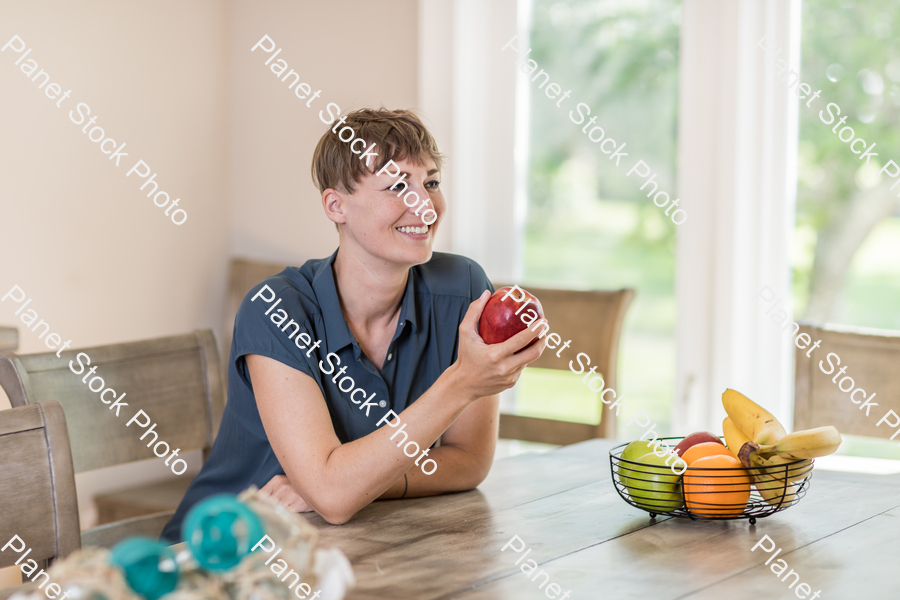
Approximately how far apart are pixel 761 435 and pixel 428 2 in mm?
1732

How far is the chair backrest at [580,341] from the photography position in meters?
1.99

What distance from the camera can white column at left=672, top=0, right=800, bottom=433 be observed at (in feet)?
7.00

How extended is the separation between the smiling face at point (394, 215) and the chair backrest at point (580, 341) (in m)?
0.76

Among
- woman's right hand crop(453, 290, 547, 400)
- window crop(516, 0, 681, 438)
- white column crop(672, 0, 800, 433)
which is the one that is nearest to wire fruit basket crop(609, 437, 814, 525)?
woman's right hand crop(453, 290, 547, 400)

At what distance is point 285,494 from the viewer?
4.03 feet

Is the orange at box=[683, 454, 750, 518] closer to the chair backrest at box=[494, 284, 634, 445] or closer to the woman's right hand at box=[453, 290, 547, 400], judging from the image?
the woman's right hand at box=[453, 290, 547, 400]

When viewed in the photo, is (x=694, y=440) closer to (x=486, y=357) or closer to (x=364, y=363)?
(x=486, y=357)

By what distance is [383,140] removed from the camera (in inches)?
52.8

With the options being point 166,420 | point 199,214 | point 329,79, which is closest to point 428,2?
point 329,79

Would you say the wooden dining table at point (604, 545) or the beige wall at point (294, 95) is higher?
the beige wall at point (294, 95)

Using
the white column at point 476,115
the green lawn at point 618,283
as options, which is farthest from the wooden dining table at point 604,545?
the white column at point 476,115

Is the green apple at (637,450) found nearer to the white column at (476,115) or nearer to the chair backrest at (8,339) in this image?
the chair backrest at (8,339)

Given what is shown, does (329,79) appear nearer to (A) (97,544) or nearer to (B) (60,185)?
(B) (60,185)

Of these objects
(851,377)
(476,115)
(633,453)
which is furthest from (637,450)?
(476,115)
